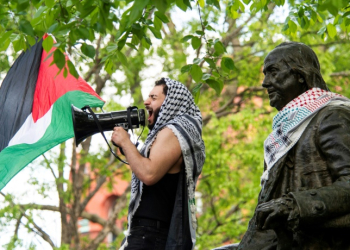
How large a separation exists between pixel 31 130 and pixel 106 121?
1.88 metres

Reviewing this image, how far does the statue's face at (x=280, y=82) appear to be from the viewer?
A: 3.88 metres

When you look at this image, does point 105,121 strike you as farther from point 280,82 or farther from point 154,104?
point 280,82

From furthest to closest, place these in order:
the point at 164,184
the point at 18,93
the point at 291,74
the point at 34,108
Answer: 1. the point at 18,93
2. the point at 34,108
3. the point at 164,184
4. the point at 291,74

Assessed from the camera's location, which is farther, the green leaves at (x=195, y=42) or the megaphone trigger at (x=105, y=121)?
the green leaves at (x=195, y=42)

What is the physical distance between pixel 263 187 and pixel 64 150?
10946 millimetres

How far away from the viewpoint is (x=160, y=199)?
183 inches

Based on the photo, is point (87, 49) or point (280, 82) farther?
point (87, 49)

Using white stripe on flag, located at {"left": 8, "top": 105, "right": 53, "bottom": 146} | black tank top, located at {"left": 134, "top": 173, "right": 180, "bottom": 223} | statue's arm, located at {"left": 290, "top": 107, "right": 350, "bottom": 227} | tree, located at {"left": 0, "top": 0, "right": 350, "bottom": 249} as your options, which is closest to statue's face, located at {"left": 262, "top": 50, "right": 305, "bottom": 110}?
statue's arm, located at {"left": 290, "top": 107, "right": 350, "bottom": 227}

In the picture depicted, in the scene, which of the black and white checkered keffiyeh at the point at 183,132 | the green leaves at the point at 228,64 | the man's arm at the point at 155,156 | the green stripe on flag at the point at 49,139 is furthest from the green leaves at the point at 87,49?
the green leaves at the point at 228,64

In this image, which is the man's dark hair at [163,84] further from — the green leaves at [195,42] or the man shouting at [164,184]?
the green leaves at [195,42]

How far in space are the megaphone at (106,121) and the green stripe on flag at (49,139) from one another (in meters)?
1.24

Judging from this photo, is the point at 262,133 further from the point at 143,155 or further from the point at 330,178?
the point at 330,178

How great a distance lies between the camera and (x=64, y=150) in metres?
14.4

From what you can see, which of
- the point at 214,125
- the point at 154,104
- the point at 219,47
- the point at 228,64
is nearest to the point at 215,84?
the point at 228,64
